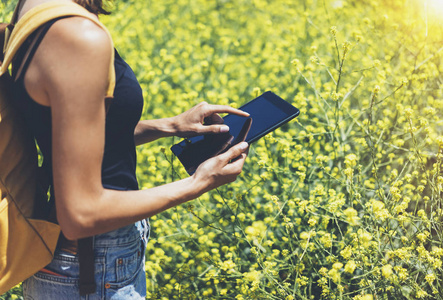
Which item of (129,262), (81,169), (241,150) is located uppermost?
(81,169)

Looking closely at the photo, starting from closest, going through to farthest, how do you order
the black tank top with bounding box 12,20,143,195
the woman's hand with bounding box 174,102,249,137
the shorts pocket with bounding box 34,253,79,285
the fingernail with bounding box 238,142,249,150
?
the black tank top with bounding box 12,20,143,195 < the shorts pocket with bounding box 34,253,79,285 < the fingernail with bounding box 238,142,249,150 < the woman's hand with bounding box 174,102,249,137

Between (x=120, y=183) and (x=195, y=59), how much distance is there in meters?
→ 2.91

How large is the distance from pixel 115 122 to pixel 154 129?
41 centimetres

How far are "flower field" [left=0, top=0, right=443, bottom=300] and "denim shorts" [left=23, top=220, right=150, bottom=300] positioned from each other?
0.40 m

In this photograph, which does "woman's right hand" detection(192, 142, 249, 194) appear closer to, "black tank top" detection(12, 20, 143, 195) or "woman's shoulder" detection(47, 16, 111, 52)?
"black tank top" detection(12, 20, 143, 195)

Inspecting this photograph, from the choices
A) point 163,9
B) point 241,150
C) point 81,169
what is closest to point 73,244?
point 81,169

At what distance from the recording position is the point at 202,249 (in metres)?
1.91

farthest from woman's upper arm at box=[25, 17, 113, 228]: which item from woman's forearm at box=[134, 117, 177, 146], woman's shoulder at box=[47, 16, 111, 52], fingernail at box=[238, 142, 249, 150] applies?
woman's forearm at box=[134, 117, 177, 146]

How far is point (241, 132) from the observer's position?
3.86 ft

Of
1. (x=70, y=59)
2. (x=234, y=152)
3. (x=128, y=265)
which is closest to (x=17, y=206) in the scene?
(x=128, y=265)

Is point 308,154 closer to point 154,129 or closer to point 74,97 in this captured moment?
point 154,129

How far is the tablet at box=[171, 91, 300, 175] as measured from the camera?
1.19 m

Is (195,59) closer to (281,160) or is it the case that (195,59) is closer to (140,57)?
(140,57)

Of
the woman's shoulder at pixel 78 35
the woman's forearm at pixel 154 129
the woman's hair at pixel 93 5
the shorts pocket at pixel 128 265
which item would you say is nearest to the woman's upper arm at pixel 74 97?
the woman's shoulder at pixel 78 35
